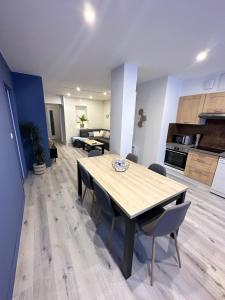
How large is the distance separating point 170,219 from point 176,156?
2713 millimetres

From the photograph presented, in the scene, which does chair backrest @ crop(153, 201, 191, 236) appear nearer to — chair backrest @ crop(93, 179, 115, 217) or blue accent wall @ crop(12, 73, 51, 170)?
chair backrest @ crop(93, 179, 115, 217)

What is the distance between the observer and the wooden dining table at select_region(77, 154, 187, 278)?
123 centimetres

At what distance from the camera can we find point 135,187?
1.58m

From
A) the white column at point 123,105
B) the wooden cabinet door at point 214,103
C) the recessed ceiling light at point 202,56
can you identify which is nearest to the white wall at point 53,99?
the white column at point 123,105

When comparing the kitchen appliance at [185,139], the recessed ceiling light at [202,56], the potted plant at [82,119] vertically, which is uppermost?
the recessed ceiling light at [202,56]

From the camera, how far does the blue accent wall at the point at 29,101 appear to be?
3.39 metres

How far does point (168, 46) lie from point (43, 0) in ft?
5.44

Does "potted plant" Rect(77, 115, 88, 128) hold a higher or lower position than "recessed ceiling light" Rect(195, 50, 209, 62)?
lower

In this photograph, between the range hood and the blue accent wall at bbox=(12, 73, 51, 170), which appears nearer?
the range hood

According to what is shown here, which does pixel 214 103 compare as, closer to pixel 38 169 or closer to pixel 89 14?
pixel 89 14

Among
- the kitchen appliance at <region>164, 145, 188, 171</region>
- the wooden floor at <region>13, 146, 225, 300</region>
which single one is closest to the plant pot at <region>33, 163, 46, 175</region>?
the wooden floor at <region>13, 146, 225, 300</region>

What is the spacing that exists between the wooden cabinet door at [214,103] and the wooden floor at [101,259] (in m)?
2.05

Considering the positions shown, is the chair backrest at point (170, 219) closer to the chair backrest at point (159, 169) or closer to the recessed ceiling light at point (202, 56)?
the chair backrest at point (159, 169)

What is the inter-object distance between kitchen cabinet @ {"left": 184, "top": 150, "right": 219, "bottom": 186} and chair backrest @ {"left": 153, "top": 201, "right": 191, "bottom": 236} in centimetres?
218
